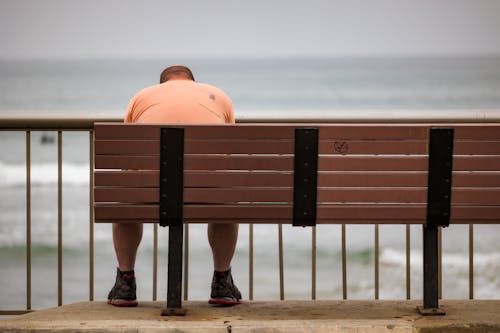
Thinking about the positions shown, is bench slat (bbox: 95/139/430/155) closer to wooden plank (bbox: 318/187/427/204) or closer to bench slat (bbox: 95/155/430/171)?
bench slat (bbox: 95/155/430/171)

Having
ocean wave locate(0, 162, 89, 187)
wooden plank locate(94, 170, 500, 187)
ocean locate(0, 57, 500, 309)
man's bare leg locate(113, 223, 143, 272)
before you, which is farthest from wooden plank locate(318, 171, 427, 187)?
ocean wave locate(0, 162, 89, 187)

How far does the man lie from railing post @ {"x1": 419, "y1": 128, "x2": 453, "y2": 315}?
0.91 metres

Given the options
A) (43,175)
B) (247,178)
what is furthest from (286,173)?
(43,175)

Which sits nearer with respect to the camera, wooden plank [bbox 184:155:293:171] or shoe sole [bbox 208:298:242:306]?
wooden plank [bbox 184:155:293:171]

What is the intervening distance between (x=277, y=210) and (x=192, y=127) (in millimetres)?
506

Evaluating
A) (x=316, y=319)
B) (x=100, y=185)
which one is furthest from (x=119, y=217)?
(x=316, y=319)

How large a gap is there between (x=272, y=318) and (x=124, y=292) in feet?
2.59

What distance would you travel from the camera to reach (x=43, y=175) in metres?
32.2

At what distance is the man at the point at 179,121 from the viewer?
4.64 meters

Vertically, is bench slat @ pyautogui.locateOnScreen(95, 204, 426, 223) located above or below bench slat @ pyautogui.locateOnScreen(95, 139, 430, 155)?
below

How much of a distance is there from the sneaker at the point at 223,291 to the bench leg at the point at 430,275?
879 mm

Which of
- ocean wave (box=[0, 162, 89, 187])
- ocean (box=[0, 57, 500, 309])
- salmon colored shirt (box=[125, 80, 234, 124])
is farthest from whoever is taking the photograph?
ocean wave (box=[0, 162, 89, 187])

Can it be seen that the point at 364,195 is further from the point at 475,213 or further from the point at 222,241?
the point at 222,241

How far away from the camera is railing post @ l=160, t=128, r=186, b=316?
4234 mm
